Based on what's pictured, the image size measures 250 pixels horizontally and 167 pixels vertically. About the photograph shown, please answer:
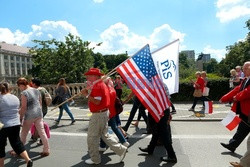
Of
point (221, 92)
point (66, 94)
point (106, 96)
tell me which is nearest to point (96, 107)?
point (106, 96)

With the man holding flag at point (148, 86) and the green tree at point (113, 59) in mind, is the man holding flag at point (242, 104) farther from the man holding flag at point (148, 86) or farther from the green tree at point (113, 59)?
the green tree at point (113, 59)

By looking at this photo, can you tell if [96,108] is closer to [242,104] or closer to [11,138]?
[11,138]

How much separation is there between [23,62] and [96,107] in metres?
126

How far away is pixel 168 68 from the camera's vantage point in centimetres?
592

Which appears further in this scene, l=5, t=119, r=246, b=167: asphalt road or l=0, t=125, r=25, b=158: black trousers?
l=5, t=119, r=246, b=167: asphalt road

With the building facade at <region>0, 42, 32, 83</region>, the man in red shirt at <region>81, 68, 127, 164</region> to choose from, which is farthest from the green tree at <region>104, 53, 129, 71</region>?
the man in red shirt at <region>81, 68, 127, 164</region>

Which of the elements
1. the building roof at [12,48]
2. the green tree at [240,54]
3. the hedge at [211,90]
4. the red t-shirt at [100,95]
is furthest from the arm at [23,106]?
the building roof at [12,48]

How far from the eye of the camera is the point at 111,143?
5.45 metres

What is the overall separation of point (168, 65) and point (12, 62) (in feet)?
394

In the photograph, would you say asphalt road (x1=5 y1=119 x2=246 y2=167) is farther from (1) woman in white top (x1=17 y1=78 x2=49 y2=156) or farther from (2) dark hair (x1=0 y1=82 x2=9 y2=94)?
(2) dark hair (x1=0 y1=82 x2=9 y2=94)

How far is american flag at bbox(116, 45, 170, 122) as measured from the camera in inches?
209

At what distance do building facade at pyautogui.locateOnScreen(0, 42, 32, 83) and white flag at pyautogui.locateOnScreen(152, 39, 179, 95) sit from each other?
363 ft

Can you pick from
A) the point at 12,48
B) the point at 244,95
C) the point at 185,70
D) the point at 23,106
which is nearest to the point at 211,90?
the point at 244,95

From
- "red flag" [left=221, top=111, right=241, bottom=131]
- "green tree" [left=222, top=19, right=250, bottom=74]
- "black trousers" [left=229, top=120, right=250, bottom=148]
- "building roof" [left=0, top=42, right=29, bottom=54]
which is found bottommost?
"black trousers" [left=229, top=120, right=250, bottom=148]
